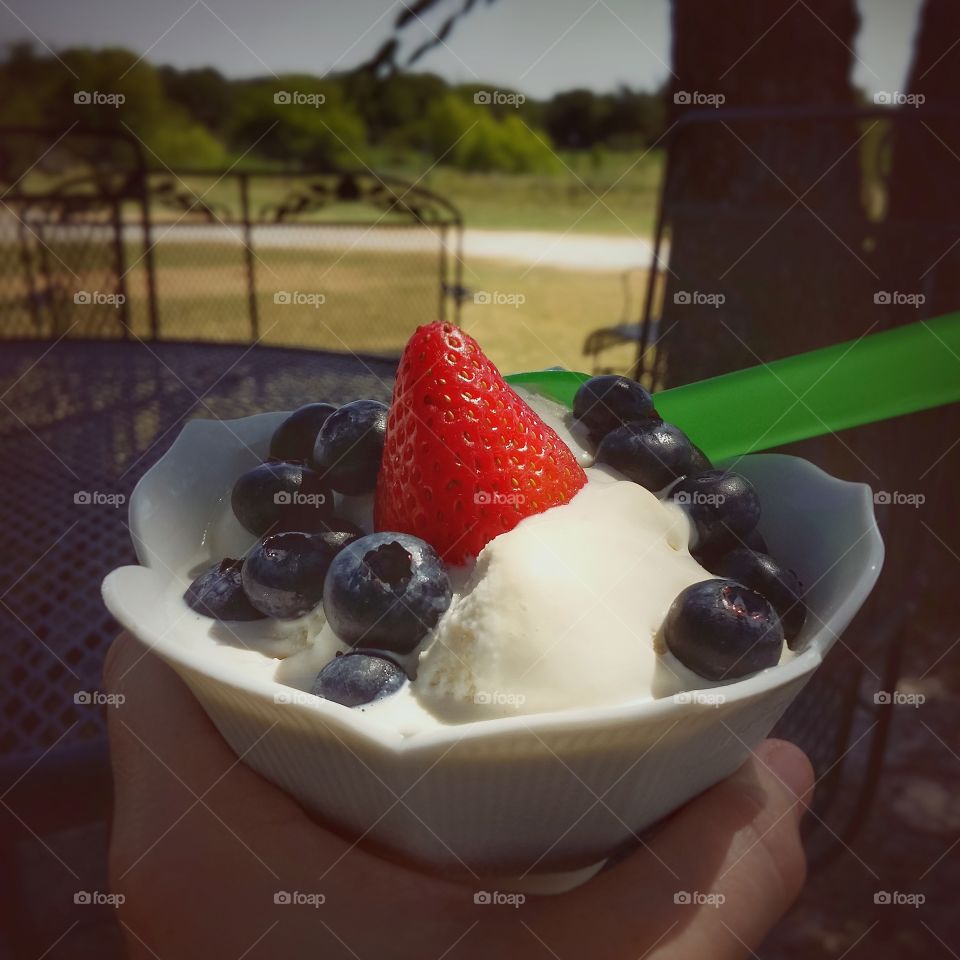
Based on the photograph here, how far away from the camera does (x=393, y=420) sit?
0.67 meters

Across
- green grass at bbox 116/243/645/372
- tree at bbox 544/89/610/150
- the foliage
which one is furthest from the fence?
tree at bbox 544/89/610/150

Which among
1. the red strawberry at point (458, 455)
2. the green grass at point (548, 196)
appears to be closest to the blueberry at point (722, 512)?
the red strawberry at point (458, 455)

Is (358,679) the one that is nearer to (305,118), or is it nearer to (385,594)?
(385,594)

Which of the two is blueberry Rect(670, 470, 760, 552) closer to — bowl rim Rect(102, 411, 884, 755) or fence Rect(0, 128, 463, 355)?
bowl rim Rect(102, 411, 884, 755)

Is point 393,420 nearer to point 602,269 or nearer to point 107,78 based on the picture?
point 602,269

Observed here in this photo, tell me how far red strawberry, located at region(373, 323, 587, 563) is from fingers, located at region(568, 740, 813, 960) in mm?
254

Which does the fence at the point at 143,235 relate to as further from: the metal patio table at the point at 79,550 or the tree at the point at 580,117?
the tree at the point at 580,117

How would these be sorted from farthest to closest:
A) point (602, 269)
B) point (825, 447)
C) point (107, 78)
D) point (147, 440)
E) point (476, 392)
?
point (602, 269) → point (107, 78) → point (825, 447) → point (147, 440) → point (476, 392)

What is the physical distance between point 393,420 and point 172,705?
11.4 inches

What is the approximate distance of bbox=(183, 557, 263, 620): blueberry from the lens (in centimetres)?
62

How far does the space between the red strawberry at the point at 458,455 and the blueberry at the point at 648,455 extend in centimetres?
8

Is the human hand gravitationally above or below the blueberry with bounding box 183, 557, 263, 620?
below

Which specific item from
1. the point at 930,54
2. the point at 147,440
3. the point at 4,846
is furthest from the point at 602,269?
the point at 4,846

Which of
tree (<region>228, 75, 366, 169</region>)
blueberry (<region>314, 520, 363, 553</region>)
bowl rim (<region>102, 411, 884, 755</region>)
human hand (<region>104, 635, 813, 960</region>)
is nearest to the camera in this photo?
bowl rim (<region>102, 411, 884, 755</region>)
